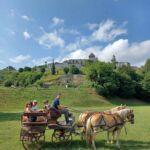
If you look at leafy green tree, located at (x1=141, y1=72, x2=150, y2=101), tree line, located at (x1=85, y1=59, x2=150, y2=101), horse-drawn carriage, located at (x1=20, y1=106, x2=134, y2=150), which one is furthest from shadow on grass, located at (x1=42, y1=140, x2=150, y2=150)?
leafy green tree, located at (x1=141, y1=72, x2=150, y2=101)

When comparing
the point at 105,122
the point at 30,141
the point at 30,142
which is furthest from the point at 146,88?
the point at 30,141

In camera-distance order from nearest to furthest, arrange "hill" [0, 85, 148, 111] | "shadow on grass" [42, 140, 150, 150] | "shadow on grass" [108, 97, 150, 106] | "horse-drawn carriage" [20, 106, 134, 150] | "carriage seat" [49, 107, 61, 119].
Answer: "horse-drawn carriage" [20, 106, 134, 150], "shadow on grass" [42, 140, 150, 150], "carriage seat" [49, 107, 61, 119], "hill" [0, 85, 148, 111], "shadow on grass" [108, 97, 150, 106]

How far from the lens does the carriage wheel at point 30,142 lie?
16.0m

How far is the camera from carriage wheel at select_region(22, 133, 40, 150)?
52.4 ft

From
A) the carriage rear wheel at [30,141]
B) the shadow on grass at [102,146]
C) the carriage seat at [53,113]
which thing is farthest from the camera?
the carriage seat at [53,113]

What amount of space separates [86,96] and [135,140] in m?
60.2

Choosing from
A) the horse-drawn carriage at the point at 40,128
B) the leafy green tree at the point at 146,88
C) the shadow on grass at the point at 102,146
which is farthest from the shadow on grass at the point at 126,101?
the horse-drawn carriage at the point at 40,128

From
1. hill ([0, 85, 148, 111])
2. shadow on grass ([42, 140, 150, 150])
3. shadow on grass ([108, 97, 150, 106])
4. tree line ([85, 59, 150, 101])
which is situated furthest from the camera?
tree line ([85, 59, 150, 101])

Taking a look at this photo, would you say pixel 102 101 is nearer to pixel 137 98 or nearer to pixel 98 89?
pixel 98 89

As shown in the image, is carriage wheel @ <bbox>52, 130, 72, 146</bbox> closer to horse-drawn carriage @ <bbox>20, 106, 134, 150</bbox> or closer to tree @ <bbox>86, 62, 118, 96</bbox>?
horse-drawn carriage @ <bbox>20, 106, 134, 150</bbox>

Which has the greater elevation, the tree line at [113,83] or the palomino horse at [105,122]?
the tree line at [113,83]

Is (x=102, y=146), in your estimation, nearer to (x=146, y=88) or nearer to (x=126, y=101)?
(x=126, y=101)

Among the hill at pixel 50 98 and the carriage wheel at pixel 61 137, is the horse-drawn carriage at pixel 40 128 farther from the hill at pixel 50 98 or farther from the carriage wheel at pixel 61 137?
the hill at pixel 50 98

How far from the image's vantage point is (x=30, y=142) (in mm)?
16562
